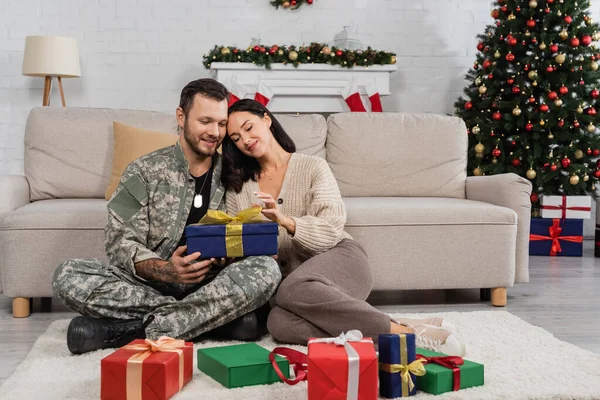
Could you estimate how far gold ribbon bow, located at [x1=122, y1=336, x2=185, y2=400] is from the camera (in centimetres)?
161

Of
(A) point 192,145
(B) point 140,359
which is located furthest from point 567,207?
(B) point 140,359

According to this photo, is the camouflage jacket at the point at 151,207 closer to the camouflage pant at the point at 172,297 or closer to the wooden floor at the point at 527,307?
the camouflage pant at the point at 172,297

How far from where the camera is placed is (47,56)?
15.3 feet

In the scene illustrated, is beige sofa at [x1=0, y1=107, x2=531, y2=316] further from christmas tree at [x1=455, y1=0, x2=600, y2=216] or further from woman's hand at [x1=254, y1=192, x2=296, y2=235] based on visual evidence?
christmas tree at [x1=455, y1=0, x2=600, y2=216]

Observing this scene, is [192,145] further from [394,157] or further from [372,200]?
[394,157]

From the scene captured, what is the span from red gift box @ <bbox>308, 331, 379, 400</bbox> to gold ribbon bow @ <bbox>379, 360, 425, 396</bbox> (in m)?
0.15

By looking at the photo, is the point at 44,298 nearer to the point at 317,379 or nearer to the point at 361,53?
the point at 317,379

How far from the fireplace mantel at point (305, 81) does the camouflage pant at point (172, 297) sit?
3029 mm

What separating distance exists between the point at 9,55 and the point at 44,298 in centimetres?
285

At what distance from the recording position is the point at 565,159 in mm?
4480

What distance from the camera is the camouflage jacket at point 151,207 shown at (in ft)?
7.41

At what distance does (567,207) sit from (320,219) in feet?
8.81

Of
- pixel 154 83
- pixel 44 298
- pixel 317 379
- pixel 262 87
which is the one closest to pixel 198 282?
pixel 317 379

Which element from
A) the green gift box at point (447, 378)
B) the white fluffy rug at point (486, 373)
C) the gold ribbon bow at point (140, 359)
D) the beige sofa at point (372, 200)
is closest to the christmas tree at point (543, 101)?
the beige sofa at point (372, 200)
